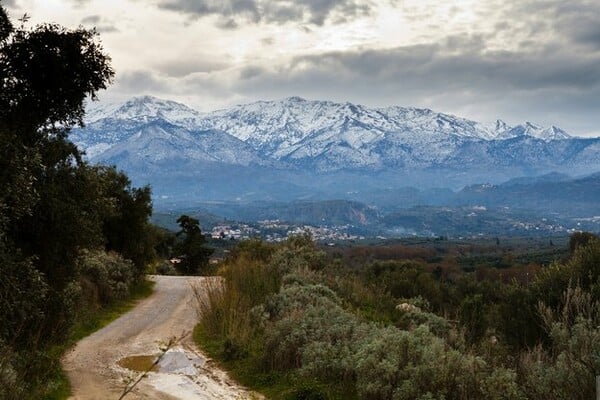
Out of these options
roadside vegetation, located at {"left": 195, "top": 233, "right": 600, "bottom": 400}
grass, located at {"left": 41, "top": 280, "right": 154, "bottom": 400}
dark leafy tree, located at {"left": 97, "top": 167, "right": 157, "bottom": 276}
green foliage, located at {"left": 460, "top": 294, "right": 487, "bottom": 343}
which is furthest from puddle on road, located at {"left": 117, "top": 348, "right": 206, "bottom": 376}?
dark leafy tree, located at {"left": 97, "top": 167, "right": 157, "bottom": 276}

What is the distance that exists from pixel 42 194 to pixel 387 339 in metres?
7.00

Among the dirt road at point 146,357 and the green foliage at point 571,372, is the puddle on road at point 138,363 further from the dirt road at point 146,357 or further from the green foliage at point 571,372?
the green foliage at point 571,372

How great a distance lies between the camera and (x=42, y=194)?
38.3 ft

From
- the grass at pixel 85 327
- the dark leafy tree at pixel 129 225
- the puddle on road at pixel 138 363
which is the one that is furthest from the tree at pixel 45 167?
the dark leafy tree at pixel 129 225

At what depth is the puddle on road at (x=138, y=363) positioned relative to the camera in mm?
13039

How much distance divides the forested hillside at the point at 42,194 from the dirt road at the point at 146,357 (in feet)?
2.71

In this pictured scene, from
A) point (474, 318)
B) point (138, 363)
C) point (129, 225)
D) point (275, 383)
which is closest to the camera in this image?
point (275, 383)

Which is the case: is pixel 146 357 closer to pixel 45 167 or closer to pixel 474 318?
pixel 45 167

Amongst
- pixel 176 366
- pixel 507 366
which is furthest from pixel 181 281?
pixel 507 366

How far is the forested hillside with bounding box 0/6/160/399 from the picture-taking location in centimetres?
944

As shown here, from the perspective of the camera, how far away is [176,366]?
13312 millimetres

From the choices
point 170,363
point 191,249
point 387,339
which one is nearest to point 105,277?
point 170,363

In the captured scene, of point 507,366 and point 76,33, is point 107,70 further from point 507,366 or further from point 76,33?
point 507,366

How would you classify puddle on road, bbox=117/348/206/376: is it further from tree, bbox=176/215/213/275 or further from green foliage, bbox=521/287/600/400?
tree, bbox=176/215/213/275
